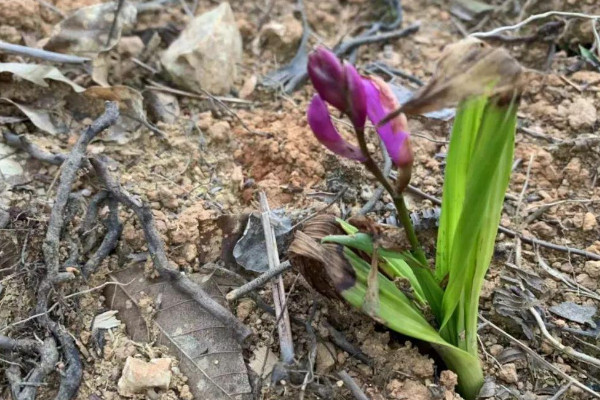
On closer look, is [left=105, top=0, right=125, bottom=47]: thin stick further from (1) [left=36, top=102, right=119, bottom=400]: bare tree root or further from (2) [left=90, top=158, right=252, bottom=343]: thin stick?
(2) [left=90, top=158, right=252, bottom=343]: thin stick

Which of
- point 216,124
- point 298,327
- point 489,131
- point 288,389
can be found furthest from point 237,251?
point 489,131

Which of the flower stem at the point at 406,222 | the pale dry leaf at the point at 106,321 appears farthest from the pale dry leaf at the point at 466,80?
the pale dry leaf at the point at 106,321

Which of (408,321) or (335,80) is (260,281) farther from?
(335,80)

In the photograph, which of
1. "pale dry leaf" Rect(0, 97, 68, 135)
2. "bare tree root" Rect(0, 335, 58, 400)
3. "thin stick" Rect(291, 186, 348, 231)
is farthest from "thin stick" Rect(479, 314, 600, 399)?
"pale dry leaf" Rect(0, 97, 68, 135)

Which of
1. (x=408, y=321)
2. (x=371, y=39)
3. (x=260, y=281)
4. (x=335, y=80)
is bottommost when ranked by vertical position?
(x=260, y=281)

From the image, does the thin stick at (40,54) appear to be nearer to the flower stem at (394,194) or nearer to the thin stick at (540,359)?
the flower stem at (394,194)

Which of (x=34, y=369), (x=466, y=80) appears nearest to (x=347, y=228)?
(x=466, y=80)
